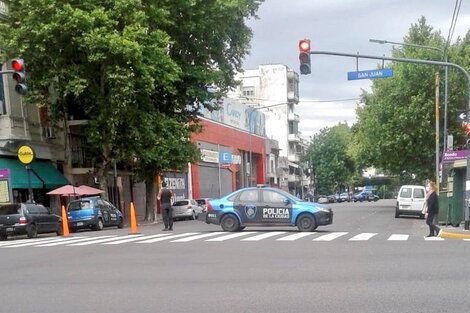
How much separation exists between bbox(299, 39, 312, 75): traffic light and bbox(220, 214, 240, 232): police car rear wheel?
220 inches

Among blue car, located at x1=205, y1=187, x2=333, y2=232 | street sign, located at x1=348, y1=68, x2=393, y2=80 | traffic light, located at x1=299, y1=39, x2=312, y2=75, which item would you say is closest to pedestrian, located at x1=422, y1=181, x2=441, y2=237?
blue car, located at x1=205, y1=187, x2=333, y2=232

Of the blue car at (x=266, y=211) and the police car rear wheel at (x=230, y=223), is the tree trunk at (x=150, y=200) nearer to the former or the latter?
the police car rear wheel at (x=230, y=223)

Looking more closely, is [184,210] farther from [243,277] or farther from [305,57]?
[243,277]

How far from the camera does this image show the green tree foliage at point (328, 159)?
98438 millimetres

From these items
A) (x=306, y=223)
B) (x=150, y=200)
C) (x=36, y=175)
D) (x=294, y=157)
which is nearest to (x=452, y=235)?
(x=306, y=223)

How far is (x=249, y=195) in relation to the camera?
2159 cm

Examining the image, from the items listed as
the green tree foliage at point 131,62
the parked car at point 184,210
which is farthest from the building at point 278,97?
the green tree foliage at point 131,62

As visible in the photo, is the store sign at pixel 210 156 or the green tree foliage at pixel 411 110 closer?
the green tree foliage at pixel 411 110

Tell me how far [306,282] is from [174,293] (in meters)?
2.27

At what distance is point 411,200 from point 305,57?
1813 centimetres

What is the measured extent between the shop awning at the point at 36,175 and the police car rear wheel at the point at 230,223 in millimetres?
14749

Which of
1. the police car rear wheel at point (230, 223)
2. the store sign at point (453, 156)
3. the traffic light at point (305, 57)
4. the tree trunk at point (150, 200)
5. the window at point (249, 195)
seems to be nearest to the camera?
the traffic light at point (305, 57)

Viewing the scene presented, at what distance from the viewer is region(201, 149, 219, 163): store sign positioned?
58.2m

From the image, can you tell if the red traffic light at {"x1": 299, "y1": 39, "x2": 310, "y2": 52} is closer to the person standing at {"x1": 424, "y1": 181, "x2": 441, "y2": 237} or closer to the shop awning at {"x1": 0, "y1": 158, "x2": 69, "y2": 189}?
the person standing at {"x1": 424, "y1": 181, "x2": 441, "y2": 237}
